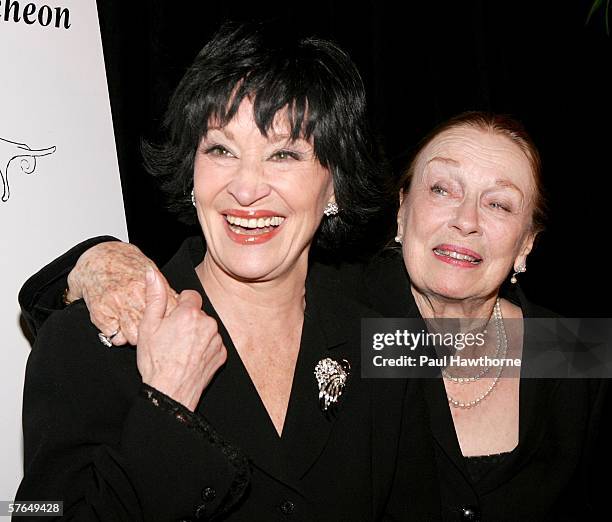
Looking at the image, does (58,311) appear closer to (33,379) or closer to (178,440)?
(33,379)

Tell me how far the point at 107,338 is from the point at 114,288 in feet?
0.37

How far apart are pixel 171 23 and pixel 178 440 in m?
1.68

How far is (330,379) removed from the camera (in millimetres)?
1994

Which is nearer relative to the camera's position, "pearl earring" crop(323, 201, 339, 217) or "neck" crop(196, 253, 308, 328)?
"neck" crop(196, 253, 308, 328)

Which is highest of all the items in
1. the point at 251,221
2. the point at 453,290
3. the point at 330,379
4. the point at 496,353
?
the point at 251,221

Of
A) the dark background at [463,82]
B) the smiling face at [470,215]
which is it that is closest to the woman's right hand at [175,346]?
the smiling face at [470,215]

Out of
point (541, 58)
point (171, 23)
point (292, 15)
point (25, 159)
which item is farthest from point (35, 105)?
point (541, 58)

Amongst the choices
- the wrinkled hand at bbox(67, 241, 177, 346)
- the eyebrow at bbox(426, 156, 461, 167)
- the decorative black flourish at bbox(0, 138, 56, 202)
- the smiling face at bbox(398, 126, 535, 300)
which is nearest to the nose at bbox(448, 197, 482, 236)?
the smiling face at bbox(398, 126, 535, 300)

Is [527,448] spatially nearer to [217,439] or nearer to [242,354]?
[242,354]

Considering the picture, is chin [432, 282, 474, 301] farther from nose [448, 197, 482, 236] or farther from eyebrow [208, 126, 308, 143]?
eyebrow [208, 126, 308, 143]

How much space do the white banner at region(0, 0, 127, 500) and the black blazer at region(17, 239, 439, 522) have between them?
305mm

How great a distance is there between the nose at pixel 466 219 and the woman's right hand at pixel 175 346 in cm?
79

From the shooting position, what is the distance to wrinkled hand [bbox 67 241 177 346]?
1.71 metres

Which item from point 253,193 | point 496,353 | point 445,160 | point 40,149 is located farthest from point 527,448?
point 40,149
